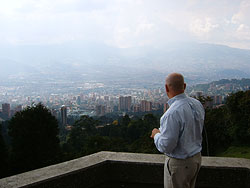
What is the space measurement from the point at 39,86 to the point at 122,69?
25.3m

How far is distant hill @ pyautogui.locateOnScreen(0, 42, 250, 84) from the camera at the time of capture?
4434cm

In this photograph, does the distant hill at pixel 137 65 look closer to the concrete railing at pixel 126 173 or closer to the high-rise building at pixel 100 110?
the high-rise building at pixel 100 110

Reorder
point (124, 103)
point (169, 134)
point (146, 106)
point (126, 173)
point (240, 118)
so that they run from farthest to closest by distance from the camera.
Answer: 1. point (124, 103)
2. point (146, 106)
3. point (240, 118)
4. point (126, 173)
5. point (169, 134)

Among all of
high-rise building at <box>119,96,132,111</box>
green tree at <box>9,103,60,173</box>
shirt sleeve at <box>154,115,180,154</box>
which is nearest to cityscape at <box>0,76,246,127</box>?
high-rise building at <box>119,96,132,111</box>

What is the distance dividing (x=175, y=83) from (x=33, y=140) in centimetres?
609

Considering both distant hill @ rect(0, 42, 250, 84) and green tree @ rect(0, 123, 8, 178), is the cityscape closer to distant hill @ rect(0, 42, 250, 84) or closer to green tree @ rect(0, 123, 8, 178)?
distant hill @ rect(0, 42, 250, 84)

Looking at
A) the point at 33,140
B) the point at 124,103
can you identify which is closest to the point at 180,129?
the point at 33,140

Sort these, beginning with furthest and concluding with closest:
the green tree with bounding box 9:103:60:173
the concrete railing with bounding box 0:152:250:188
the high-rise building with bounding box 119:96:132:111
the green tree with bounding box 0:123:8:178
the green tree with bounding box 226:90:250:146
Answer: the high-rise building with bounding box 119:96:132:111, the green tree with bounding box 226:90:250:146, the green tree with bounding box 9:103:60:173, the green tree with bounding box 0:123:8:178, the concrete railing with bounding box 0:152:250:188

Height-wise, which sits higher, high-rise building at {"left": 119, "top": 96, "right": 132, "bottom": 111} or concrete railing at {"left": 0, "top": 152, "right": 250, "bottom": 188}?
concrete railing at {"left": 0, "top": 152, "right": 250, "bottom": 188}

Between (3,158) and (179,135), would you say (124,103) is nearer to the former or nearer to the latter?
(3,158)

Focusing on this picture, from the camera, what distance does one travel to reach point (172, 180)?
165 centimetres

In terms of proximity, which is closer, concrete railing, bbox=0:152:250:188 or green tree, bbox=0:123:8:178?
concrete railing, bbox=0:152:250:188

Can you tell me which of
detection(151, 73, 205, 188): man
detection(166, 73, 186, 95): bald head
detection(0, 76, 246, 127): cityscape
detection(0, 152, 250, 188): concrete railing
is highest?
detection(166, 73, 186, 95): bald head

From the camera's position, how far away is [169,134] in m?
1.56
